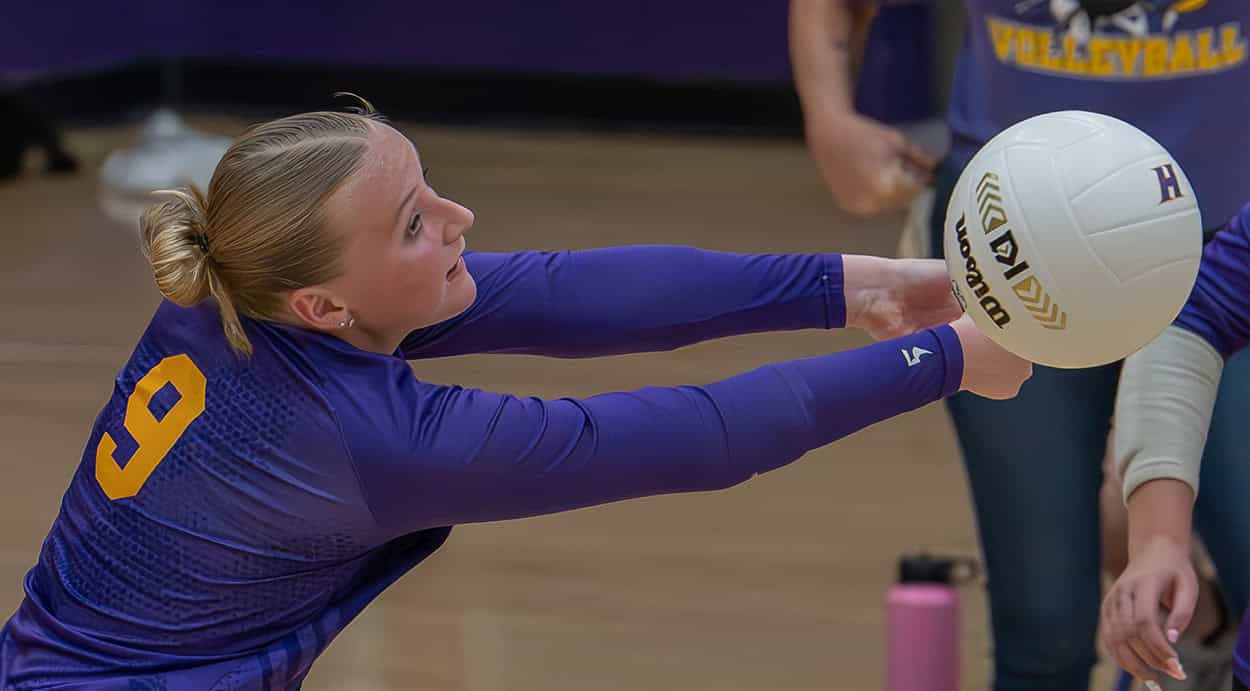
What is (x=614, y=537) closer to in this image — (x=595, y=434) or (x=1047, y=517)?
(x=1047, y=517)

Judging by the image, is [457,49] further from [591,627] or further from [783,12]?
[591,627]

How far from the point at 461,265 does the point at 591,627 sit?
177 cm

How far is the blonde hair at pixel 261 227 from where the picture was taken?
5.57 ft

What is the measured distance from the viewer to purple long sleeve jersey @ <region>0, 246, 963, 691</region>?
1.68 m

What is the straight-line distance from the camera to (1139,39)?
2.29m

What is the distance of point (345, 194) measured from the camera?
67.3 inches

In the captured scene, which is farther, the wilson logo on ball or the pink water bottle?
the pink water bottle

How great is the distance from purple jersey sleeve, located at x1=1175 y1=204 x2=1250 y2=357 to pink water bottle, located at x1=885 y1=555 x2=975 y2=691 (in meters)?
0.99

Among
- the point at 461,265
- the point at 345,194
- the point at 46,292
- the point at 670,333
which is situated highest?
the point at 345,194

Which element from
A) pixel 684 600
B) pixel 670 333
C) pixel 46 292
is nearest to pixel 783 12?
pixel 46 292

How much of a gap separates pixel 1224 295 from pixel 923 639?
3.53ft

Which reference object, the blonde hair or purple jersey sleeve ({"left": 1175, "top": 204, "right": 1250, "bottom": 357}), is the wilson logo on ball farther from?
the blonde hair

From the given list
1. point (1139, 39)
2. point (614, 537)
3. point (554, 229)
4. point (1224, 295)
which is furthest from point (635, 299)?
point (554, 229)

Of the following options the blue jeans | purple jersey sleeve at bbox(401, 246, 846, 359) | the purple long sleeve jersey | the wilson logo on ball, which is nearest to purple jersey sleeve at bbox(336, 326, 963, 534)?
the purple long sleeve jersey
